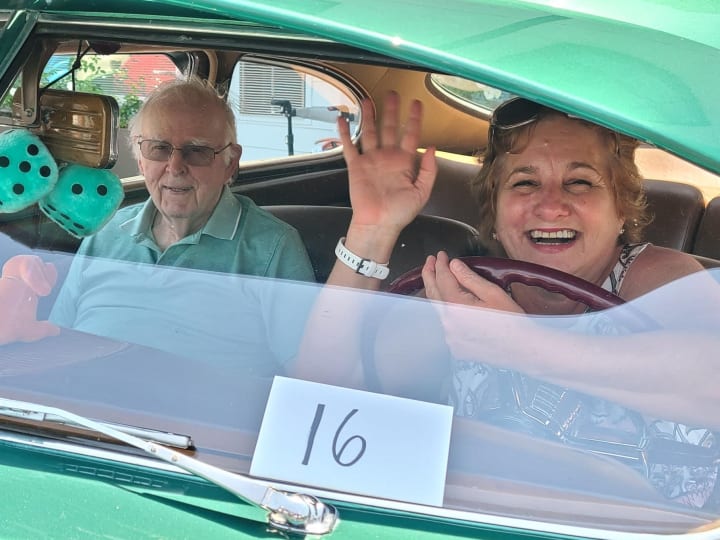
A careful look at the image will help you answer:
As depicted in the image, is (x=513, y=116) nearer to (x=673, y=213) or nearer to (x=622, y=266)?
(x=622, y=266)

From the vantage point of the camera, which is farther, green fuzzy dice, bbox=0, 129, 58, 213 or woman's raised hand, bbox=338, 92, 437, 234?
green fuzzy dice, bbox=0, 129, 58, 213

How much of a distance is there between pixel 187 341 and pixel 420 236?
0.55 m

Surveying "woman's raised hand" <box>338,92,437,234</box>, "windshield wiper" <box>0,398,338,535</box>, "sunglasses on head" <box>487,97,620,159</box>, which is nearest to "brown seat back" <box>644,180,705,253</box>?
"sunglasses on head" <box>487,97,620,159</box>

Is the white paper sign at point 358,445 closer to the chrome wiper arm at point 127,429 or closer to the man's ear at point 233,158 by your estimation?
the chrome wiper arm at point 127,429

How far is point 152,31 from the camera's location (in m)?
1.91

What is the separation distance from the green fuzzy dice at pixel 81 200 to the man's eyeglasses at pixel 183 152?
206 mm

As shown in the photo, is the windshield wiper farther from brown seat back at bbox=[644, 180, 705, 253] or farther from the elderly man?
brown seat back at bbox=[644, 180, 705, 253]

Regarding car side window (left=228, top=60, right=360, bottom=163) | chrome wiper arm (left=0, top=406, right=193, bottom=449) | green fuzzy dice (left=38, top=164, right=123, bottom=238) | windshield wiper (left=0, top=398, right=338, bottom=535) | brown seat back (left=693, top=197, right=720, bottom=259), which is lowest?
windshield wiper (left=0, top=398, right=338, bottom=535)

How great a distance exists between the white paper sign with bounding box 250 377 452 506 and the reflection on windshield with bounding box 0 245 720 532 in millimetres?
37

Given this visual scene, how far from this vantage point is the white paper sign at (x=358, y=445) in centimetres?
127

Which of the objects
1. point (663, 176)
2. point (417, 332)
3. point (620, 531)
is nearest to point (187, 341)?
point (417, 332)

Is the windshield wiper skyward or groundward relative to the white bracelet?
groundward

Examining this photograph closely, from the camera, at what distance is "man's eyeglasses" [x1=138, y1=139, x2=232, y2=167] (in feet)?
7.54

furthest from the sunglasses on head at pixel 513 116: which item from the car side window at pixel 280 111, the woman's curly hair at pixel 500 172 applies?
the car side window at pixel 280 111
